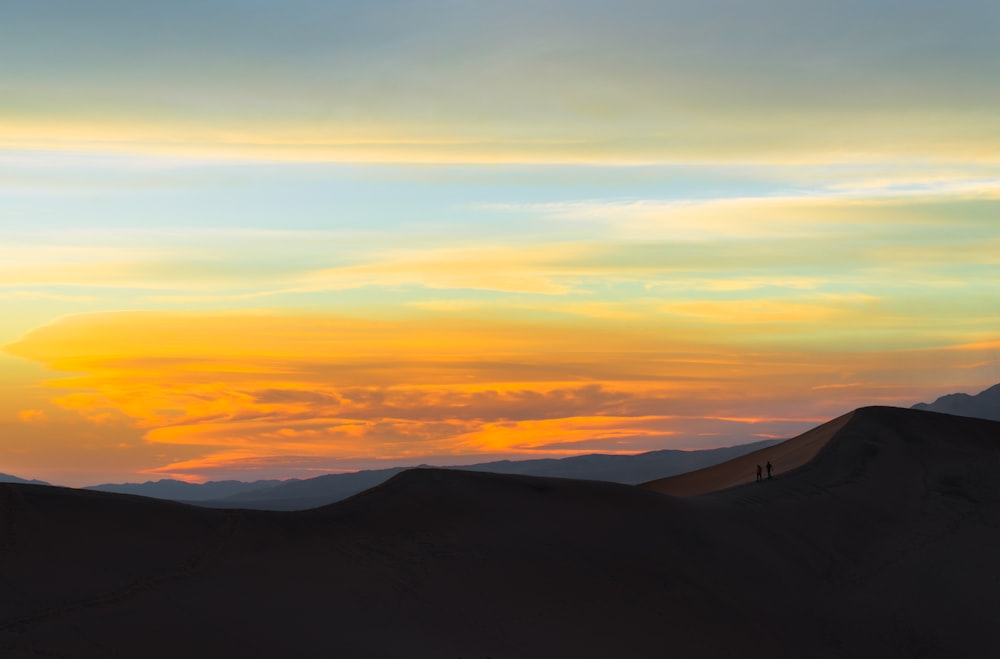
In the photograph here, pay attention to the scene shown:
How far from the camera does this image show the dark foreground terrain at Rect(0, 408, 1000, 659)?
69.7ft

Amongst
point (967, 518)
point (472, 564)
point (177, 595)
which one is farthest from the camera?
point (967, 518)

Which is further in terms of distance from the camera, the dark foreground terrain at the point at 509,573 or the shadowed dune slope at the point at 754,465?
the shadowed dune slope at the point at 754,465

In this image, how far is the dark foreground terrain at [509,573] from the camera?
21250mm

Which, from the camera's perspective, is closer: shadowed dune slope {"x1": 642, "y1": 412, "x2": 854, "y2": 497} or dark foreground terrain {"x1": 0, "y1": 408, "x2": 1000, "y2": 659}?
dark foreground terrain {"x1": 0, "y1": 408, "x2": 1000, "y2": 659}

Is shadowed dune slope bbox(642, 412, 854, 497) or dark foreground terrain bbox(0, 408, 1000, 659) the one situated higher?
shadowed dune slope bbox(642, 412, 854, 497)

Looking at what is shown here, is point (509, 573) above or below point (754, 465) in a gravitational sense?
below

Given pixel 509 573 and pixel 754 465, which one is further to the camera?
pixel 754 465

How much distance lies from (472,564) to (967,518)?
62.0ft

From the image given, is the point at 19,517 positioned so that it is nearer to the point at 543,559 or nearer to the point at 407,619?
the point at 407,619

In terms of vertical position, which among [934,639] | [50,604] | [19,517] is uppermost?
[19,517]

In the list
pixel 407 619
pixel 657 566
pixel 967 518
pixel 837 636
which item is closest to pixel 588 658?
pixel 407 619

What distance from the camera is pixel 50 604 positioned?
807 inches

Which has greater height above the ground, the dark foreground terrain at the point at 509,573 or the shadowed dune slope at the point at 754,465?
the shadowed dune slope at the point at 754,465

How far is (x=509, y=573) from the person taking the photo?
2656 centimetres
